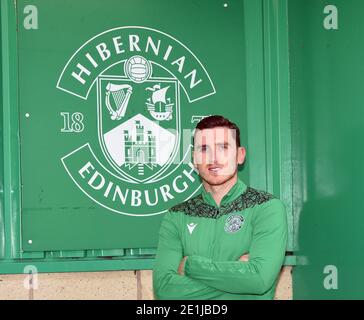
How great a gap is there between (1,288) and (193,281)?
116 cm

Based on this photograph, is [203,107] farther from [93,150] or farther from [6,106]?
[6,106]

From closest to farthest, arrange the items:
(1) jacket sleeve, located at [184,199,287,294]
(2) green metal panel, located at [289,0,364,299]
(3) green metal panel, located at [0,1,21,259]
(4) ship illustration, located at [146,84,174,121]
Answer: (1) jacket sleeve, located at [184,199,287,294]
(2) green metal panel, located at [289,0,364,299]
(3) green metal panel, located at [0,1,21,259]
(4) ship illustration, located at [146,84,174,121]

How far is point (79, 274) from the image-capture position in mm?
3301

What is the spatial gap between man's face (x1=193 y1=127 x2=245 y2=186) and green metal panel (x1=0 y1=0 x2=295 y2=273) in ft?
2.77

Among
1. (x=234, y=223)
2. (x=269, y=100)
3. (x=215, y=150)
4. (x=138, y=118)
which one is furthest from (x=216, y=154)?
(x=269, y=100)

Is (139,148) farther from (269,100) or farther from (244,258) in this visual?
(244,258)

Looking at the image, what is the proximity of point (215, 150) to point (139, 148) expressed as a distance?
89 centimetres

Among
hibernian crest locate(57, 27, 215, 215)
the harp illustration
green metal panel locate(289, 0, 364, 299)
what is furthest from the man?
the harp illustration

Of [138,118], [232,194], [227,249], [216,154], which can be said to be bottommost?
[227,249]

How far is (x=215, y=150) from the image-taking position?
2539 mm

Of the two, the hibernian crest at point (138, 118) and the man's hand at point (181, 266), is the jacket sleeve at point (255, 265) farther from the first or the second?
the hibernian crest at point (138, 118)

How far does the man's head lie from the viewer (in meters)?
2.55

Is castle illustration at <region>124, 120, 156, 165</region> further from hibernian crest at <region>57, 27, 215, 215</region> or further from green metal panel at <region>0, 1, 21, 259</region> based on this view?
green metal panel at <region>0, 1, 21, 259</region>
